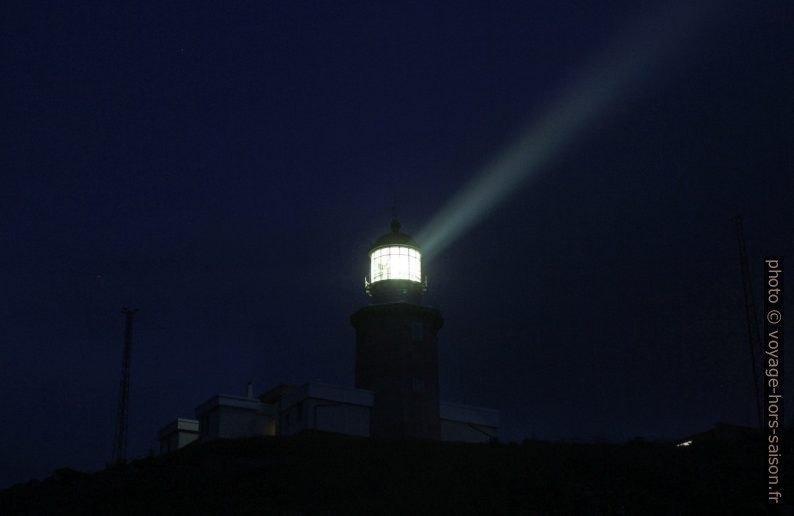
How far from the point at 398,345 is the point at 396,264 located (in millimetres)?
3441

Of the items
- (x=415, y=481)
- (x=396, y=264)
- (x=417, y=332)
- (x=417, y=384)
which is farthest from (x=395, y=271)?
(x=415, y=481)

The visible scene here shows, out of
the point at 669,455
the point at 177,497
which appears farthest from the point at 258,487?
the point at 669,455

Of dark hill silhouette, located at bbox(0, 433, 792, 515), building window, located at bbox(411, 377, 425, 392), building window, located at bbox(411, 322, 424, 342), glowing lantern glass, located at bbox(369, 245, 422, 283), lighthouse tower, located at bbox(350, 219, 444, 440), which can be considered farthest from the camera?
glowing lantern glass, located at bbox(369, 245, 422, 283)

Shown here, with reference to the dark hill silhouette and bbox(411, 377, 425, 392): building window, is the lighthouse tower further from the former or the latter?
the dark hill silhouette

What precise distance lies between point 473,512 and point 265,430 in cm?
1683

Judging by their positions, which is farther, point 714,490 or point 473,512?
point 714,490

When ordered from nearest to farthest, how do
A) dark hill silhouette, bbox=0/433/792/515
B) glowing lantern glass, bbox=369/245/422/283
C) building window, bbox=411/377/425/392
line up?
dark hill silhouette, bbox=0/433/792/515
building window, bbox=411/377/425/392
glowing lantern glass, bbox=369/245/422/283

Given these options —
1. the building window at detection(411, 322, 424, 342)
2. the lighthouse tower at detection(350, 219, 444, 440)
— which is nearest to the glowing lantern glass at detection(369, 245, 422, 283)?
the lighthouse tower at detection(350, 219, 444, 440)

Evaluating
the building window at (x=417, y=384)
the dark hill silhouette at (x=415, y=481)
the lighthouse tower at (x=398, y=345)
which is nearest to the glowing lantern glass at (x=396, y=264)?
the lighthouse tower at (x=398, y=345)

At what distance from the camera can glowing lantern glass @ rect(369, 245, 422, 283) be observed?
139 feet

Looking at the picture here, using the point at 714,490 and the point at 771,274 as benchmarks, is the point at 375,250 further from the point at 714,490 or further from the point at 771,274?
the point at 771,274

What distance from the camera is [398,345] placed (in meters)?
41.3

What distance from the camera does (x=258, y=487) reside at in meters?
30.8

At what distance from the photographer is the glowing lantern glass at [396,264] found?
4244 centimetres
